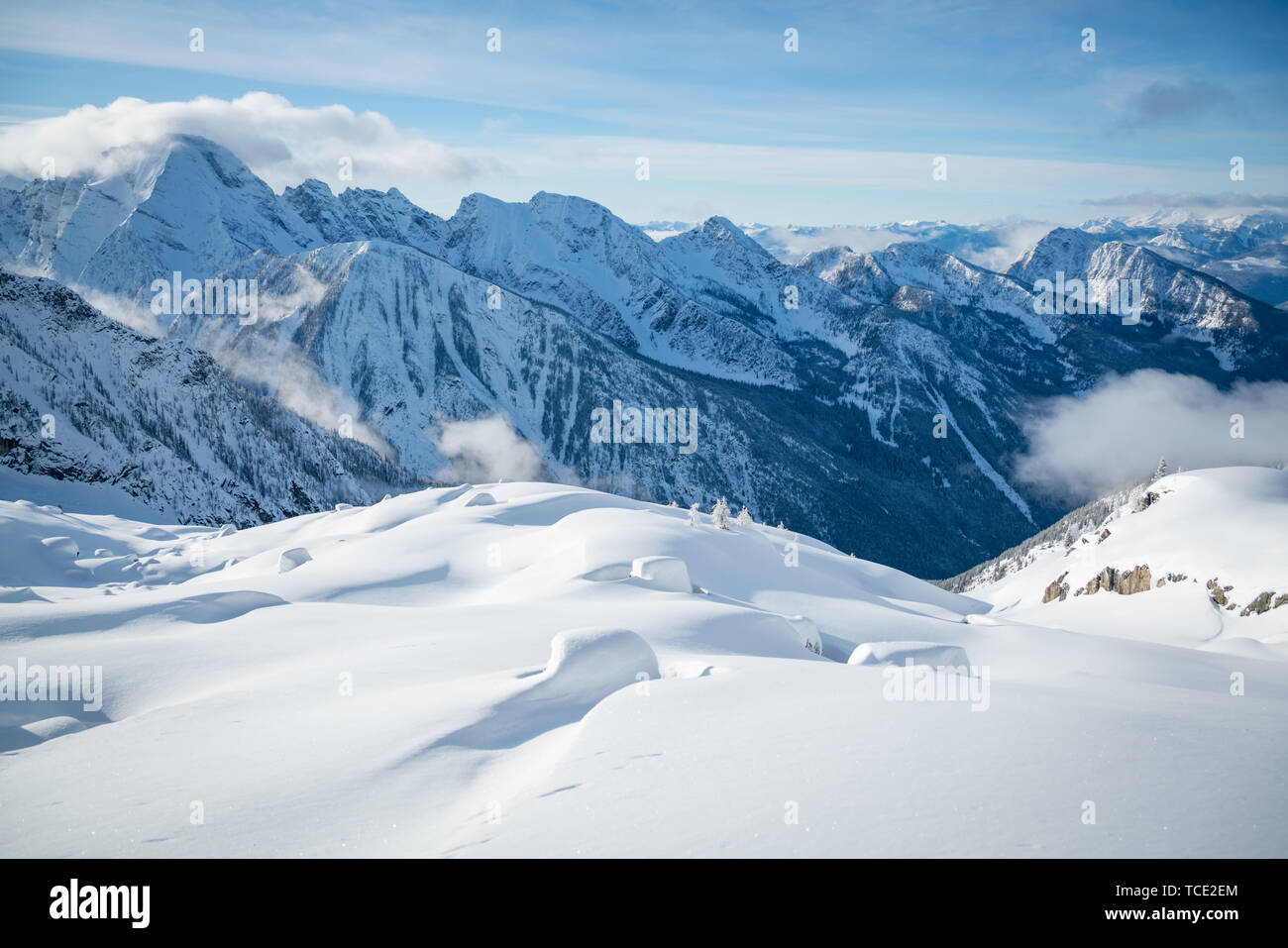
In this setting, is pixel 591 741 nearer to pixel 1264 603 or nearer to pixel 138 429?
pixel 1264 603

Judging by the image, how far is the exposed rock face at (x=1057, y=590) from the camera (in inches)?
3715

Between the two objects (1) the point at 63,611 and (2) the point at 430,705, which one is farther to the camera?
(1) the point at 63,611

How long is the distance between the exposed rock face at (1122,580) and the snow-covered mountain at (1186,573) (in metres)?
0.13

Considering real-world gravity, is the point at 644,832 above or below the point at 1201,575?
above

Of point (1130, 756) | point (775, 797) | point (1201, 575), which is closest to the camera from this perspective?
point (775, 797)

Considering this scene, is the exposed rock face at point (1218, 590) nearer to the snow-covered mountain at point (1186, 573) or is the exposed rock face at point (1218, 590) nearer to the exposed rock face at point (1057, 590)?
the snow-covered mountain at point (1186, 573)

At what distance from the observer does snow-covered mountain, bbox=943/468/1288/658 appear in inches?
2584

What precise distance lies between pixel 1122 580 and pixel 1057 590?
1262 centimetres

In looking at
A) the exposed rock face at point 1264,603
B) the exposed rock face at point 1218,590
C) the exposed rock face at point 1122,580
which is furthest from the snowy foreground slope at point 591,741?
the exposed rock face at point 1122,580
